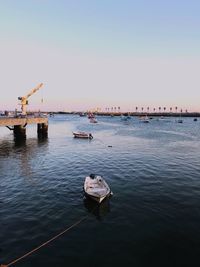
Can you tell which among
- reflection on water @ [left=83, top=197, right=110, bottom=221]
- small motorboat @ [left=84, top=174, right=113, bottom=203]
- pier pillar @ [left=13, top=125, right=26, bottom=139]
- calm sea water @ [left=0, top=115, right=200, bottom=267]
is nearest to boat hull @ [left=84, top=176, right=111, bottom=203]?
small motorboat @ [left=84, top=174, right=113, bottom=203]

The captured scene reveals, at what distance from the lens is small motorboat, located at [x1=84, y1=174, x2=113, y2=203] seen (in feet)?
78.2

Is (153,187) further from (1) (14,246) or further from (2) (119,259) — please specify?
(1) (14,246)

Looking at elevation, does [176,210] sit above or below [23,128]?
below

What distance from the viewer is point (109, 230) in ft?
63.8

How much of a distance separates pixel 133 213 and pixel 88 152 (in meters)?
32.2

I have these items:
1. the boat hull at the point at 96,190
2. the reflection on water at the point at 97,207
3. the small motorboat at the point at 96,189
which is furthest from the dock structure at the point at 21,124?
the reflection on water at the point at 97,207

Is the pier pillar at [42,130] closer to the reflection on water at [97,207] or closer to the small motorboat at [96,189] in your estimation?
the small motorboat at [96,189]

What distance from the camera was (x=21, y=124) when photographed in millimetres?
68188

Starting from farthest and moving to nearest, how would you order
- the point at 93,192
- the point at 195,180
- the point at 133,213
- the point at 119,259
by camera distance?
the point at 195,180
the point at 93,192
the point at 133,213
the point at 119,259

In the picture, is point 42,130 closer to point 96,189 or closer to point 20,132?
point 20,132

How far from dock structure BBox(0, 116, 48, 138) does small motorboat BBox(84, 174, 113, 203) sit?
1590 inches

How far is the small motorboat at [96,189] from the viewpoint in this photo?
938 inches

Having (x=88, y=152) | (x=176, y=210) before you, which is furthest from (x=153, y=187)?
(x=88, y=152)

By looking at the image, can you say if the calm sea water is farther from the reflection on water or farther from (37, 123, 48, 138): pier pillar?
(37, 123, 48, 138): pier pillar
